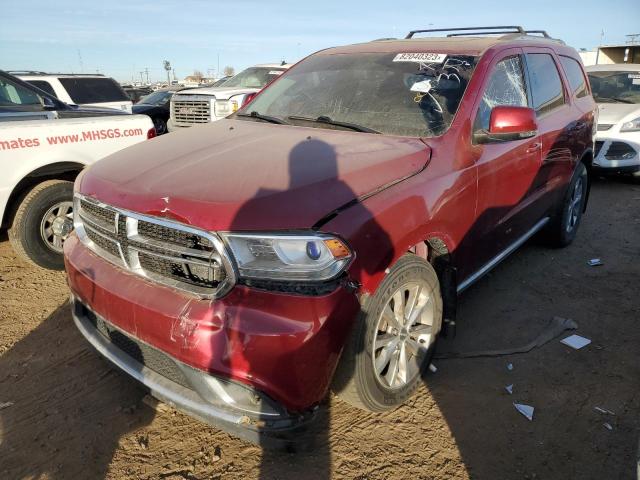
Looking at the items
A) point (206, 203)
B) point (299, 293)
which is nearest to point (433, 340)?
point (299, 293)

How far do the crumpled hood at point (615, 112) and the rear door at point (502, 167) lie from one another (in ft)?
17.2

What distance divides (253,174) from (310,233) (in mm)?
491

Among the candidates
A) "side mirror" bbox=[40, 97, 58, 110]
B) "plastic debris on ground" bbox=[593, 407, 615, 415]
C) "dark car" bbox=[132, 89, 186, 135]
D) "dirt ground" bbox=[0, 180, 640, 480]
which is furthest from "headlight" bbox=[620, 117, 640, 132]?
"dark car" bbox=[132, 89, 186, 135]

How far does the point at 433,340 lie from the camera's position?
9.34 feet

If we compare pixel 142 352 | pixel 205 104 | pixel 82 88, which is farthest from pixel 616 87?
pixel 82 88

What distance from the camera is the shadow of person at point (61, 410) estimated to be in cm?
235

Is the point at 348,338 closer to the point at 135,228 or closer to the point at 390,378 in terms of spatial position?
the point at 390,378

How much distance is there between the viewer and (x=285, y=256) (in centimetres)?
204

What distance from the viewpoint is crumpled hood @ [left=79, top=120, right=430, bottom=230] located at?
2.07 m

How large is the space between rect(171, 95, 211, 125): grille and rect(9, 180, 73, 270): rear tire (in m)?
5.52

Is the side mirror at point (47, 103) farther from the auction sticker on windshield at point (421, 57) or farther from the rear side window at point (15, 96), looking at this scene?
the auction sticker on windshield at point (421, 57)

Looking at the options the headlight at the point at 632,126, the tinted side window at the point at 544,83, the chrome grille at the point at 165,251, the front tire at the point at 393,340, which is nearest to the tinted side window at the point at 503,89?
the tinted side window at the point at 544,83

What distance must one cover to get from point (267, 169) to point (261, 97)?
5.79 ft

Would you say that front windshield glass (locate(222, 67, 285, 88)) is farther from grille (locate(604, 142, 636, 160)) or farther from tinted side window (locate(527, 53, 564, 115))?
tinted side window (locate(527, 53, 564, 115))
